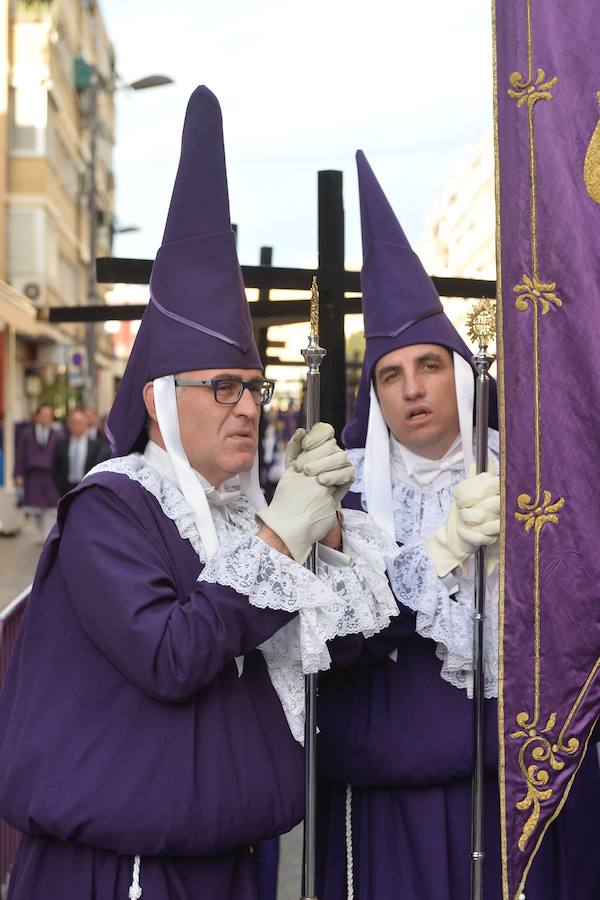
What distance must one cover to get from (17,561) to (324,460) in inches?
424

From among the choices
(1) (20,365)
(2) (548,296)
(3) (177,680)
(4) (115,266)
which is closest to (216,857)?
(3) (177,680)

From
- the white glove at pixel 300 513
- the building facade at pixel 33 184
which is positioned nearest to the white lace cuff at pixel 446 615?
the white glove at pixel 300 513

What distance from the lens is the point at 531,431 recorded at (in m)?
2.55

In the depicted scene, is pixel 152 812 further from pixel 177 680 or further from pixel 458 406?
pixel 458 406

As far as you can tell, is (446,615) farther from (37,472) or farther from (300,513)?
(37,472)

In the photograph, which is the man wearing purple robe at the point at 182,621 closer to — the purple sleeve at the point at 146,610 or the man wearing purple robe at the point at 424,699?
the purple sleeve at the point at 146,610

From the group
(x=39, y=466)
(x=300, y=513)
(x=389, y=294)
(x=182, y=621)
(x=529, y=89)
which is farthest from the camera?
(x=39, y=466)

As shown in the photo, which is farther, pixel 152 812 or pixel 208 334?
pixel 208 334

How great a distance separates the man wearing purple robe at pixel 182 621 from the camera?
2389mm

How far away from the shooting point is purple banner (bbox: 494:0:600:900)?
252cm

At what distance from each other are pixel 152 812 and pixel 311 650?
0.49m

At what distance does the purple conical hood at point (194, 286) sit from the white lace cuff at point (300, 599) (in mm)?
465

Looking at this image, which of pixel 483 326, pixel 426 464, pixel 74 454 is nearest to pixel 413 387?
pixel 426 464

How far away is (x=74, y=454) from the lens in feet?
46.0
